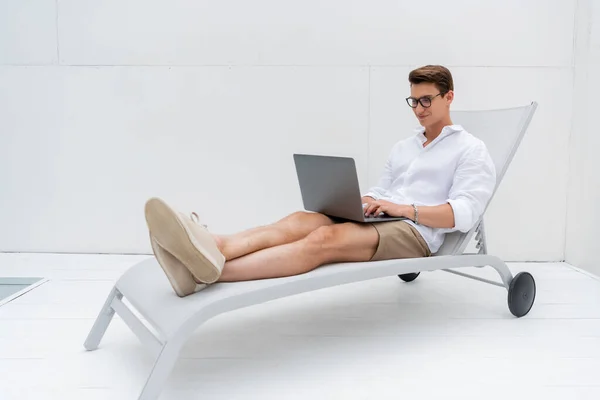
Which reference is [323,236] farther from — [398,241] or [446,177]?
[446,177]

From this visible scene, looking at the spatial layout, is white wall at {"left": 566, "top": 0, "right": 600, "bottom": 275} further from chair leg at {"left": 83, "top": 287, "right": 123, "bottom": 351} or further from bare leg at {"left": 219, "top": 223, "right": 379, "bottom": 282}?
chair leg at {"left": 83, "top": 287, "right": 123, "bottom": 351}

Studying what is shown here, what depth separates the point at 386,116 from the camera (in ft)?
11.9

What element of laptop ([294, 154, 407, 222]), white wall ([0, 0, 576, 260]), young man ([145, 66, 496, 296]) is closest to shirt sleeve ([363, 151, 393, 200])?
young man ([145, 66, 496, 296])

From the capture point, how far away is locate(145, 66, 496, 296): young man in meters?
1.70

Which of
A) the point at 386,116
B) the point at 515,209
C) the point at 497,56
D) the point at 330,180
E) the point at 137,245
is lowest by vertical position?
the point at 137,245

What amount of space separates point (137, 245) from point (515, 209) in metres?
2.71

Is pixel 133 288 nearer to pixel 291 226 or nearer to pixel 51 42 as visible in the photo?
pixel 291 226

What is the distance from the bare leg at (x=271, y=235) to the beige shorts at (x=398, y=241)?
26 cm

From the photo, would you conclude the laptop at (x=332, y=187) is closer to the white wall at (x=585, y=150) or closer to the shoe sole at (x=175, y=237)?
the shoe sole at (x=175, y=237)

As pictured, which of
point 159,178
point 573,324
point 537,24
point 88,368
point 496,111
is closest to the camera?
point 88,368

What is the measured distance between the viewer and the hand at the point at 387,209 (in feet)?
7.50

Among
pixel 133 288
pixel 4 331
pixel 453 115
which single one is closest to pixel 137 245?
pixel 4 331

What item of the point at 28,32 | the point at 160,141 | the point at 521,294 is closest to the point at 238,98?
the point at 160,141

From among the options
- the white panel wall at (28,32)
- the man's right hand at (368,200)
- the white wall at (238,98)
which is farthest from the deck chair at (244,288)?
the white panel wall at (28,32)
